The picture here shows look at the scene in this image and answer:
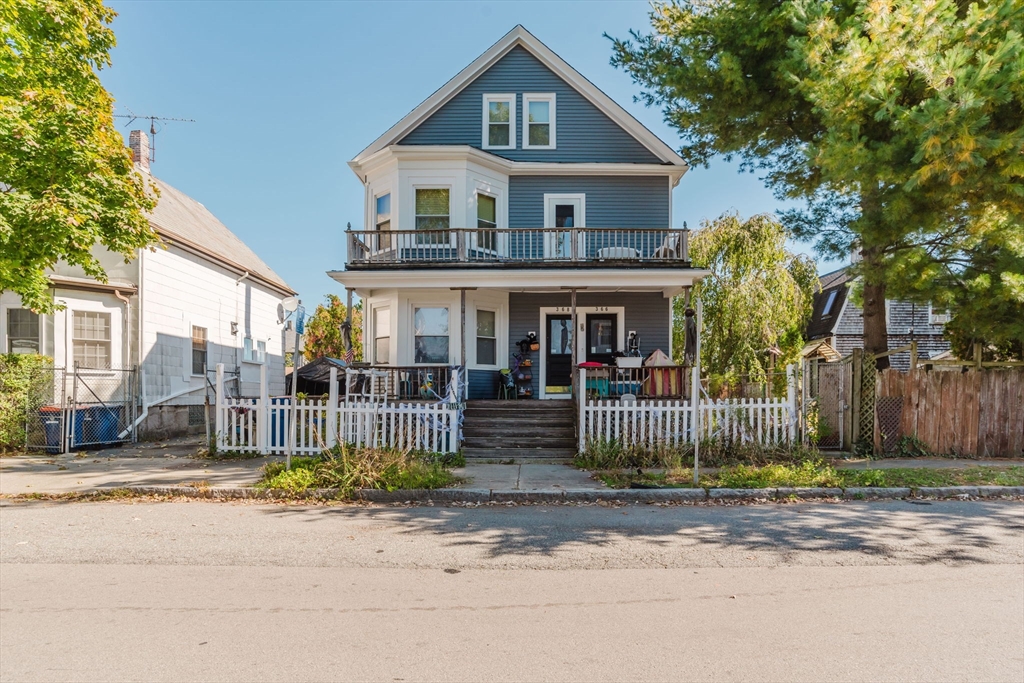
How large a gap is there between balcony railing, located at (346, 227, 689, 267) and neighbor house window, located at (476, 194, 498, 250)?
0.09 feet

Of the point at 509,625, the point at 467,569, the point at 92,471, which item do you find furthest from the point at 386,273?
the point at 509,625

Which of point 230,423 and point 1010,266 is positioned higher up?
point 1010,266

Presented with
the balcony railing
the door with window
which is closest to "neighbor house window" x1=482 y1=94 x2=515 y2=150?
the balcony railing

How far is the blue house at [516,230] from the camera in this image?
14609mm

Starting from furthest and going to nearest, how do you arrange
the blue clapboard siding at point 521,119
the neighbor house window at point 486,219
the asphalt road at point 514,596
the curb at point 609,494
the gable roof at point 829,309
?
1. the gable roof at point 829,309
2. the blue clapboard siding at point 521,119
3. the neighbor house window at point 486,219
4. the curb at point 609,494
5. the asphalt road at point 514,596

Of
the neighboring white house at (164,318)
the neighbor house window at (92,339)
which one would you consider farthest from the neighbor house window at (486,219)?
the neighbor house window at (92,339)

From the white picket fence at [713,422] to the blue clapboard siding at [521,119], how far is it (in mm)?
8361

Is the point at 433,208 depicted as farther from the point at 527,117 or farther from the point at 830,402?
the point at 830,402

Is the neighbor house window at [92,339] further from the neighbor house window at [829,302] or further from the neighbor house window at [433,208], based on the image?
the neighbor house window at [829,302]

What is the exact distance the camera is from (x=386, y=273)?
14.0 meters

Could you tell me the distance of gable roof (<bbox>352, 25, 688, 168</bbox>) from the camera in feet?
54.7

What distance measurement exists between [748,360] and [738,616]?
17461 mm

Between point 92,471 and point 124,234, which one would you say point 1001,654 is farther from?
point 124,234

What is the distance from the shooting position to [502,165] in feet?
53.2
